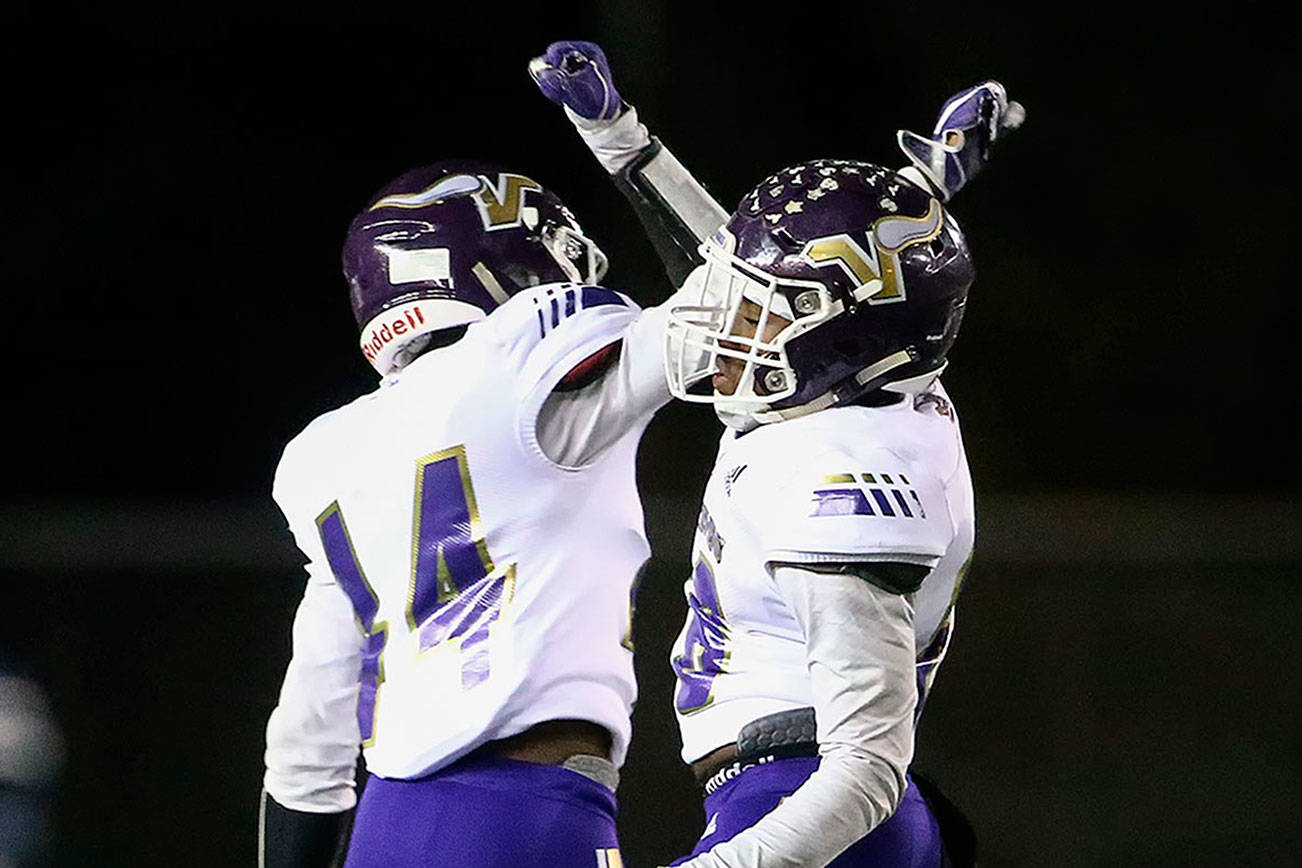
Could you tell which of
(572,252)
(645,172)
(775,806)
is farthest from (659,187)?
(775,806)

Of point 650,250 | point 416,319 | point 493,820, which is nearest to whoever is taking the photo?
point 493,820

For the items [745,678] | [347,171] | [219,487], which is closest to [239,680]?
[219,487]

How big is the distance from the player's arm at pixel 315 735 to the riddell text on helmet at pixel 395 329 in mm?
194

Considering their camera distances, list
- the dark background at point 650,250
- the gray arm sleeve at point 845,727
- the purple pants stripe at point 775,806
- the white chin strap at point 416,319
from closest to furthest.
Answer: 1. the gray arm sleeve at point 845,727
2. the purple pants stripe at point 775,806
3. the white chin strap at point 416,319
4. the dark background at point 650,250

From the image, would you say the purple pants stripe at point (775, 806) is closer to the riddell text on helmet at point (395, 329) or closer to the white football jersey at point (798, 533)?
the white football jersey at point (798, 533)

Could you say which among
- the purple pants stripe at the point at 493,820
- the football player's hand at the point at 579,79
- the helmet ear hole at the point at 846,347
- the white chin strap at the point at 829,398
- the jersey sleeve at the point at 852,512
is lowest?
the purple pants stripe at the point at 493,820

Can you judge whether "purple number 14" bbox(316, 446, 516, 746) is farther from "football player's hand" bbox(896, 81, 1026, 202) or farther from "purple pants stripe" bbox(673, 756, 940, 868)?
Answer: "football player's hand" bbox(896, 81, 1026, 202)

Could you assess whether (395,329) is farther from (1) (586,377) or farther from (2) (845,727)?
(2) (845,727)

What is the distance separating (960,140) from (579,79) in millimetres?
492

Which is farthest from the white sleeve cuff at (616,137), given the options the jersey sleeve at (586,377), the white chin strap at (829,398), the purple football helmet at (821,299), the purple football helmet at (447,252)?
the white chin strap at (829,398)

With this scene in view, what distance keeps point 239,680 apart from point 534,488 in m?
2.30

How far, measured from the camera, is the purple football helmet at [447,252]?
236 centimetres

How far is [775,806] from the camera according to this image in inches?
76.5

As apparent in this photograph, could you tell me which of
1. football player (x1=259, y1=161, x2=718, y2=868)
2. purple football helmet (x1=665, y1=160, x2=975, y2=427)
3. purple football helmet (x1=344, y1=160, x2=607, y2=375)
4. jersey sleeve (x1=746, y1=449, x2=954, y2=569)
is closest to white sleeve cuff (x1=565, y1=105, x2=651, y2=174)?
purple football helmet (x1=344, y1=160, x2=607, y2=375)
